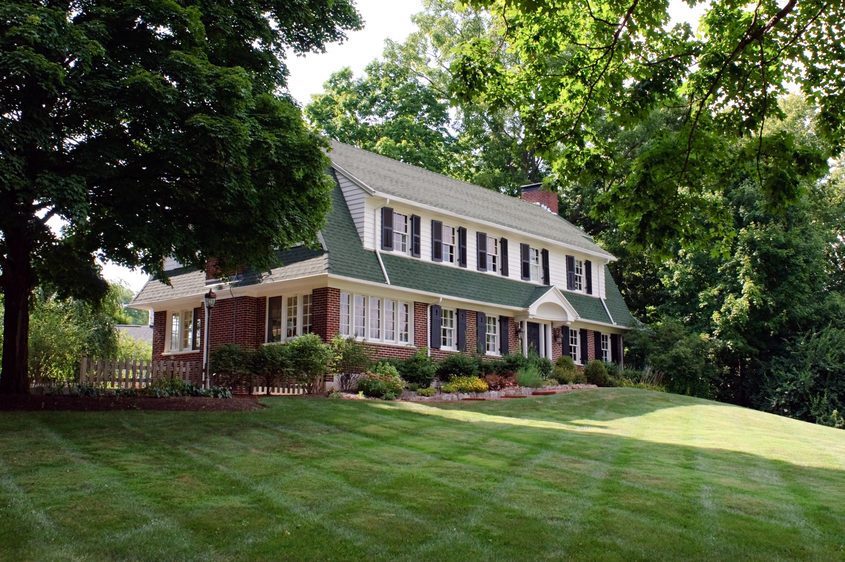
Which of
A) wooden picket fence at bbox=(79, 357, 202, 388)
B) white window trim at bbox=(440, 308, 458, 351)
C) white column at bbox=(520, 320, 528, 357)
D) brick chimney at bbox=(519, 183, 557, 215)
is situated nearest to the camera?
wooden picket fence at bbox=(79, 357, 202, 388)

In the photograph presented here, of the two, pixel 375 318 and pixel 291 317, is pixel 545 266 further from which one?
pixel 291 317

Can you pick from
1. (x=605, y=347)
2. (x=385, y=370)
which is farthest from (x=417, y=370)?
(x=605, y=347)

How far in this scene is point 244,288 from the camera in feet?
83.4

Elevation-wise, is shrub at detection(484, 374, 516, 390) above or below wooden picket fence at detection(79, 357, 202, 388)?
below

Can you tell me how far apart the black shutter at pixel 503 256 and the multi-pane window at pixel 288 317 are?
8.94 meters

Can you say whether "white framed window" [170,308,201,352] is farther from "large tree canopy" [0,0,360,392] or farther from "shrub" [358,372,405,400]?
"large tree canopy" [0,0,360,392]

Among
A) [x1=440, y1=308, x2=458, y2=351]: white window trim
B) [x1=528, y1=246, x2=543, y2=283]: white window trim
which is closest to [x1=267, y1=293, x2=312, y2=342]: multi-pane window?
[x1=440, y1=308, x2=458, y2=351]: white window trim

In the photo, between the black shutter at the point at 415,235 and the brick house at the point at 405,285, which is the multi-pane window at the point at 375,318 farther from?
the black shutter at the point at 415,235

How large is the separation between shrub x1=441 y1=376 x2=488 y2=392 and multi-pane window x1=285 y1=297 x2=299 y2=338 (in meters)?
4.90

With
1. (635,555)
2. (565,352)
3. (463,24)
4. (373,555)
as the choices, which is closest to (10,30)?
(373,555)

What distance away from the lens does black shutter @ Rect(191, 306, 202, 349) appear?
27797 mm

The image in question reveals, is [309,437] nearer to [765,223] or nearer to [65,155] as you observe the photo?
[65,155]

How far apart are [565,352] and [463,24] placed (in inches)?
975

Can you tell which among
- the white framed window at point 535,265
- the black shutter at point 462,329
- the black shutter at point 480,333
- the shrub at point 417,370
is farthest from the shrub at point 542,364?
the shrub at point 417,370
